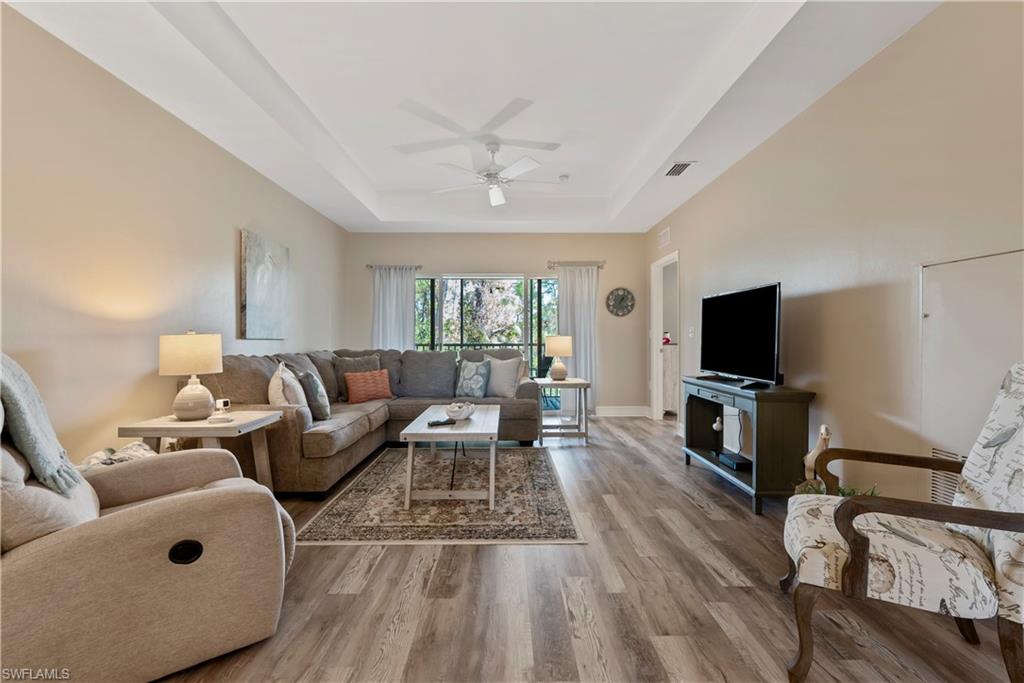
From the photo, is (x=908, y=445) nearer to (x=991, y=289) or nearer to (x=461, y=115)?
(x=991, y=289)

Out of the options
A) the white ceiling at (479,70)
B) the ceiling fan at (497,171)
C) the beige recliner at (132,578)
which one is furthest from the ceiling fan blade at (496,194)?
the beige recliner at (132,578)

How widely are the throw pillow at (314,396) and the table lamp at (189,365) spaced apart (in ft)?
2.94

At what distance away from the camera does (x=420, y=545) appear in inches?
93.9

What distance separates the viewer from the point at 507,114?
11.0 ft

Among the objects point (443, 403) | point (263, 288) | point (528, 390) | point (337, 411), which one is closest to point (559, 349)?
point (528, 390)

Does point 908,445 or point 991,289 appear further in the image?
point 908,445

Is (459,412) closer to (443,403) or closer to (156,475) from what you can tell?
(443,403)

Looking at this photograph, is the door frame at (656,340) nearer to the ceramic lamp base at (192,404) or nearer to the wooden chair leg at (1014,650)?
the wooden chair leg at (1014,650)

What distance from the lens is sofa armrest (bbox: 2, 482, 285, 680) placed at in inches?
47.7

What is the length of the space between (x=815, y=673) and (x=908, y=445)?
4.39 ft

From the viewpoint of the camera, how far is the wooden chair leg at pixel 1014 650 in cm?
129

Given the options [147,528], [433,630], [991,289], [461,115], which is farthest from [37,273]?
[991,289]

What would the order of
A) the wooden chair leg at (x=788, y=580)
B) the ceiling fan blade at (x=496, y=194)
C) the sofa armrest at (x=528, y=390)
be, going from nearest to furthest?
1. the wooden chair leg at (x=788, y=580)
2. the ceiling fan blade at (x=496, y=194)
3. the sofa armrest at (x=528, y=390)

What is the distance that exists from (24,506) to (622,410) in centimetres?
589
